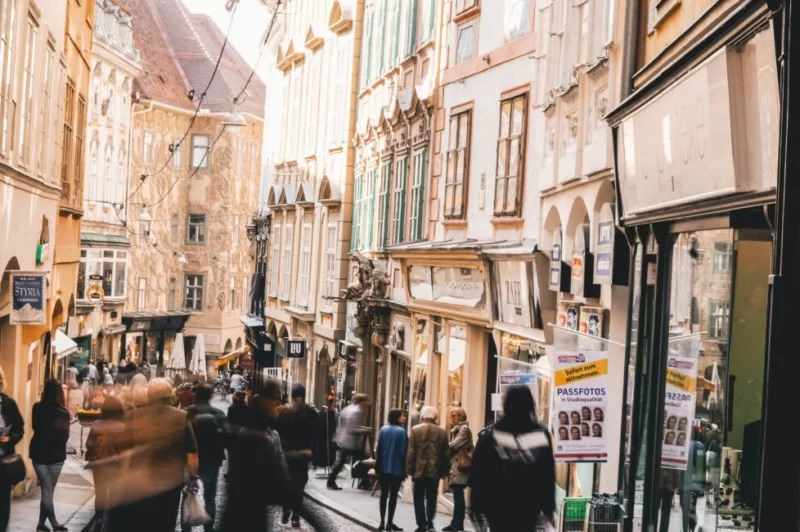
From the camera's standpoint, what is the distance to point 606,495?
1286 centimetres

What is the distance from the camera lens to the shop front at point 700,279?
8.02m

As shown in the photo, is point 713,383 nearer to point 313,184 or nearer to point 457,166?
point 457,166

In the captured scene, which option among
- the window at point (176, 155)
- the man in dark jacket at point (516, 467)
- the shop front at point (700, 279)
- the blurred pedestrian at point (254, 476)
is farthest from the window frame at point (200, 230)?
the man in dark jacket at point (516, 467)

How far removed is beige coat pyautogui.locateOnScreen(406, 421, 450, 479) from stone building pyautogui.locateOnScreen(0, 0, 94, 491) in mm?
4619

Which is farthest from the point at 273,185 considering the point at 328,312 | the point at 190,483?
the point at 190,483

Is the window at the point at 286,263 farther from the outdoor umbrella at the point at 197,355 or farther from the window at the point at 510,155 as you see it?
the window at the point at 510,155

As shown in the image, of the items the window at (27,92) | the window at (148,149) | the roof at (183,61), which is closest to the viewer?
the window at (27,92)

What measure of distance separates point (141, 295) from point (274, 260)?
83.0ft

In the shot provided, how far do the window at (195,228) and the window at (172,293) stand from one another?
2.05 metres

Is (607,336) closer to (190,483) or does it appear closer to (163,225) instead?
(190,483)

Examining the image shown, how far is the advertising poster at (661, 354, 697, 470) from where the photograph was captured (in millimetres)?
9969

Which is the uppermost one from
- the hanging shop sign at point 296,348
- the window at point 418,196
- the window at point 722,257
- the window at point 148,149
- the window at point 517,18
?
the window at point 148,149

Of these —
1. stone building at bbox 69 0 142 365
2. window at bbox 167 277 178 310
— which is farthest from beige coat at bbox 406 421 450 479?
window at bbox 167 277 178 310

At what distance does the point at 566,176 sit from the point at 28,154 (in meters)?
6.77
